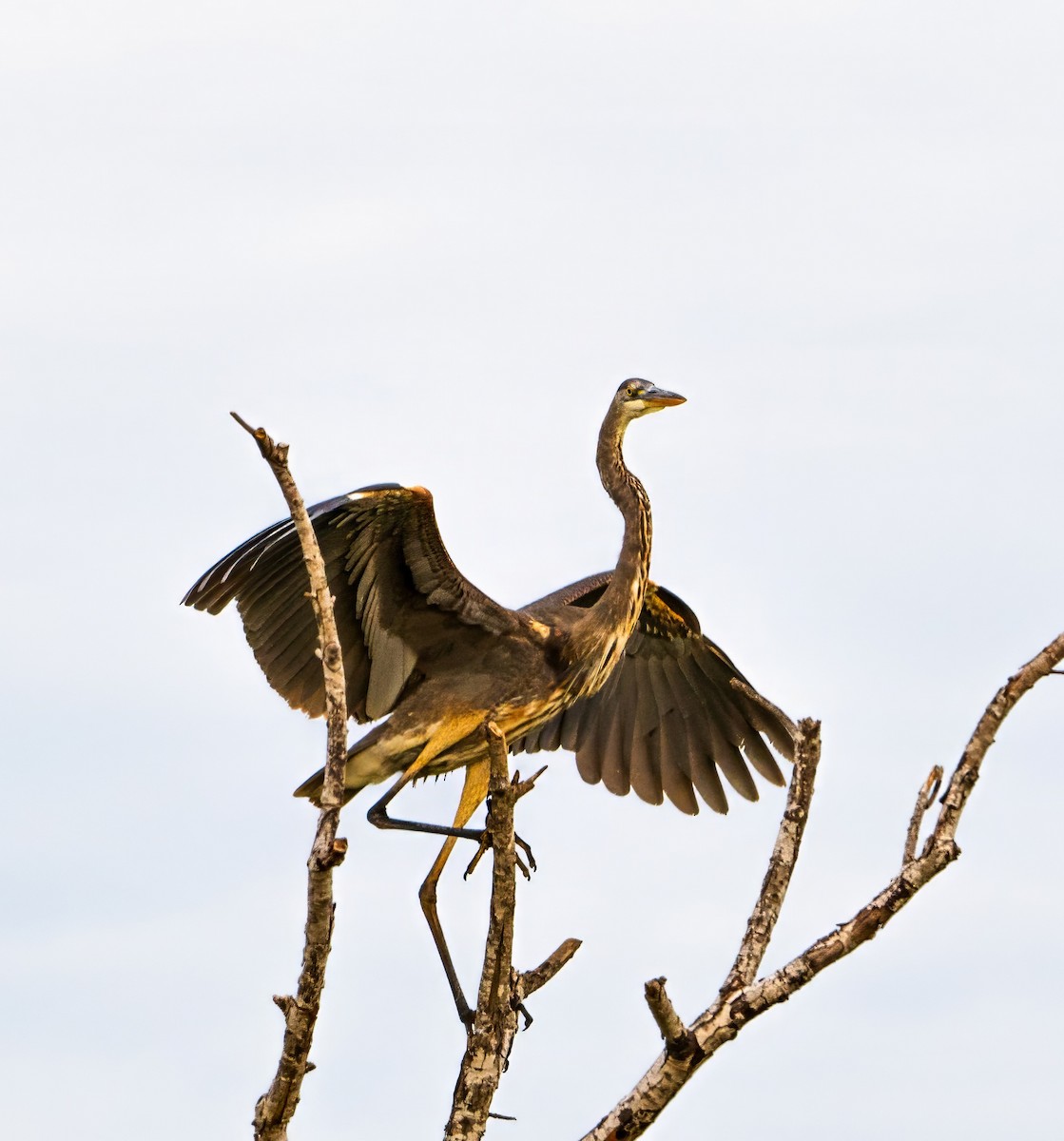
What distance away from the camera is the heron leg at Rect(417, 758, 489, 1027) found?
Answer: 807 centimetres

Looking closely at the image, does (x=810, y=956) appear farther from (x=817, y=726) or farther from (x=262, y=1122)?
(x=262, y=1122)

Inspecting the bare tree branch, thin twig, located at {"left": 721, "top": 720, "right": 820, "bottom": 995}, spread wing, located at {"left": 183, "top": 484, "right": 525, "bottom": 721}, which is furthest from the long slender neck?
the bare tree branch

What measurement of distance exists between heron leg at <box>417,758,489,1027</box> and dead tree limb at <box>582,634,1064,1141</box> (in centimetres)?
257

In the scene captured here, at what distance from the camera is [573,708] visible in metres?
10.4

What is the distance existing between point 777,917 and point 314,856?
1591 millimetres

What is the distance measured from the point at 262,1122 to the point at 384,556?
10.1ft

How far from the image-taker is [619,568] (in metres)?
8.82

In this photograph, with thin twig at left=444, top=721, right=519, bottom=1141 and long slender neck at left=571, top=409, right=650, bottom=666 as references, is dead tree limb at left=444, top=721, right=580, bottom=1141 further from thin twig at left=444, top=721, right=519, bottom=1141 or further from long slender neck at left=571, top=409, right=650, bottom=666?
long slender neck at left=571, top=409, right=650, bottom=666

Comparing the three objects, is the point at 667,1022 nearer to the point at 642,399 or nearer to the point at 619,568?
the point at 619,568

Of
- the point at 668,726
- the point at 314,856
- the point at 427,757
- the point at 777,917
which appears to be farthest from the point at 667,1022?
the point at 668,726

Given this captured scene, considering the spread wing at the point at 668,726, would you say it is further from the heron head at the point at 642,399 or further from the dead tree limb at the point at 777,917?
the dead tree limb at the point at 777,917

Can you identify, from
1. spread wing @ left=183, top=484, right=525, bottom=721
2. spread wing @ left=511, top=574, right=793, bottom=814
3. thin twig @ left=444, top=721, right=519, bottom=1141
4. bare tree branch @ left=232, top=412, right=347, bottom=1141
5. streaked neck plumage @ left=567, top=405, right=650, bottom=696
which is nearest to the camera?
bare tree branch @ left=232, top=412, right=347, bottom=1141

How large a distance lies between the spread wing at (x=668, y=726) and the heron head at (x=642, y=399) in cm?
147

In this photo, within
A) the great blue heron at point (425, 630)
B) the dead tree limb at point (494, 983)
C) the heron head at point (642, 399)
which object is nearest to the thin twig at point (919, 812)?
the dead tree limb at point (494, 983)
